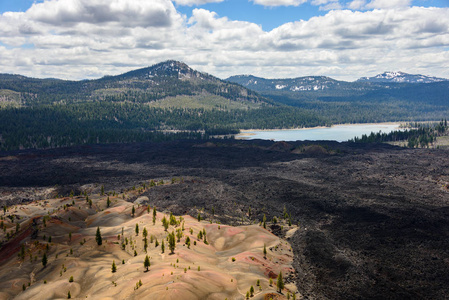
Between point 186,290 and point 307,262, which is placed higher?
point 186,290

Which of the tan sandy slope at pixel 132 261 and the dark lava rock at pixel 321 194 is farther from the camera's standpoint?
the dark lava rock at pixel 321 194

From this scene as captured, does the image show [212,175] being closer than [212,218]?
No

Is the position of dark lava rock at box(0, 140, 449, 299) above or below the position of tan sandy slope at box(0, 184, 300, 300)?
below

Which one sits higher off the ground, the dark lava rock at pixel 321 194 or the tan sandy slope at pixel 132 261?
the tan sandy slope at pixel 132 261

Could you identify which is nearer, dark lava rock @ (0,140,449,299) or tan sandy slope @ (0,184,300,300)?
tan sandy slope @ (0,184,300,300)

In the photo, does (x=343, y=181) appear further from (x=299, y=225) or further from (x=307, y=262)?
(x=307, y=262)

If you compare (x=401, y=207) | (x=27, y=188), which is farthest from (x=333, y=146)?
(x=27, y=188)

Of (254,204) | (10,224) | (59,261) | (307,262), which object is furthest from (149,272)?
(254,204)

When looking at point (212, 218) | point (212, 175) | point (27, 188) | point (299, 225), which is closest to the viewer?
point (299, 225)

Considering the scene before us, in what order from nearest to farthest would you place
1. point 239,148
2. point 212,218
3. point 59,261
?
point 59,261, point 212,218, point 239,148

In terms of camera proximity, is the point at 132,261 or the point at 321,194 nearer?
the point at 132,261

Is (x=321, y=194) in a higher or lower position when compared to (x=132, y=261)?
lower
